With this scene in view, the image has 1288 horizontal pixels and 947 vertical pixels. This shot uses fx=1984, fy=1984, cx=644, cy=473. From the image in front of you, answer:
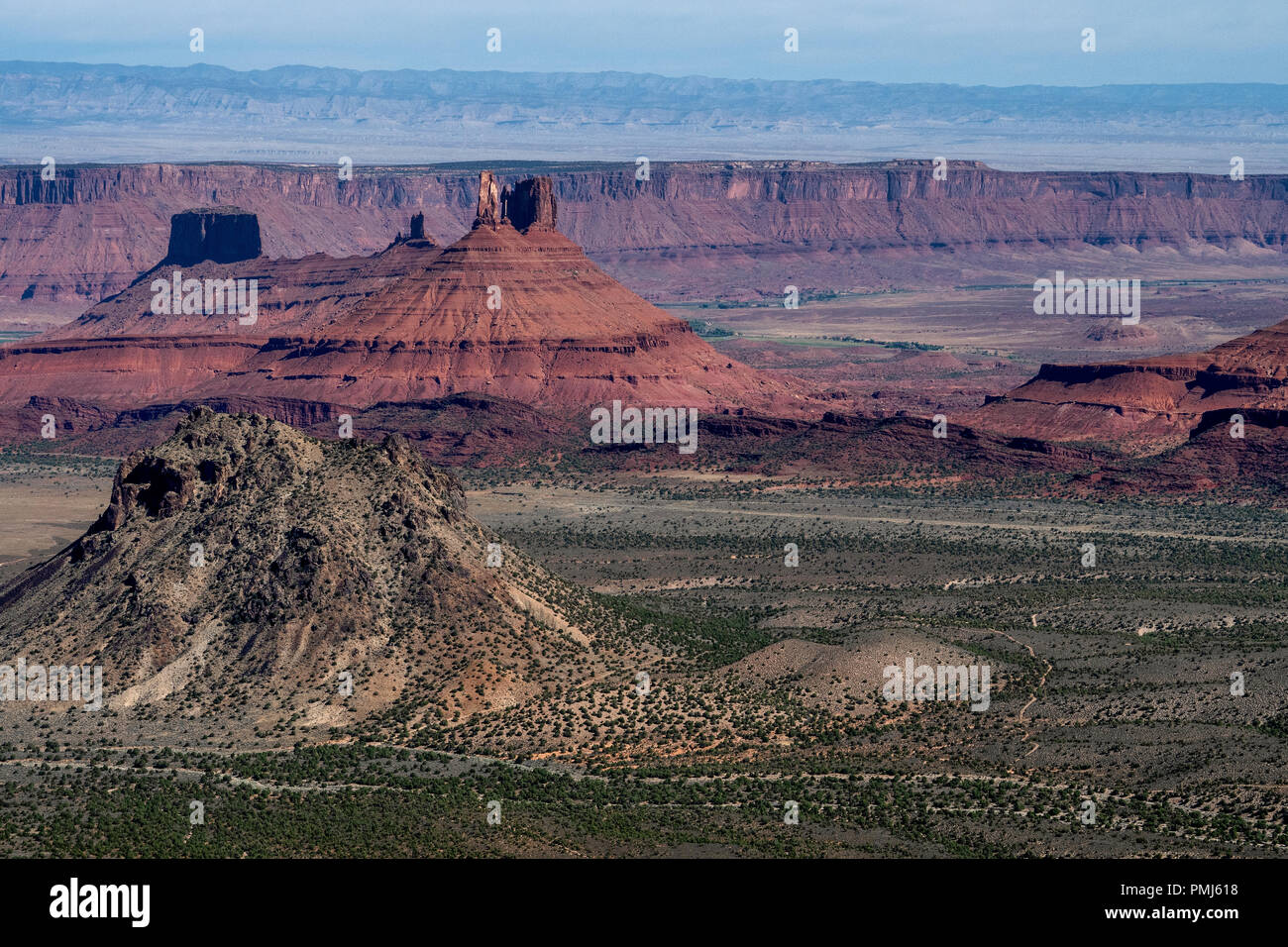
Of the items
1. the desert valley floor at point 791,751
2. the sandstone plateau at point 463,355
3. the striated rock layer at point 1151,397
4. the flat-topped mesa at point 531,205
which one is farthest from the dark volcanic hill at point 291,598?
the flat-topped mesa at point 531,205

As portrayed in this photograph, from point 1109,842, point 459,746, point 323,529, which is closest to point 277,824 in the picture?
point 459,746

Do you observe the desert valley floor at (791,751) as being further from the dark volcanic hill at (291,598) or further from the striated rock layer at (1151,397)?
the striated rock layer at (1151,397)

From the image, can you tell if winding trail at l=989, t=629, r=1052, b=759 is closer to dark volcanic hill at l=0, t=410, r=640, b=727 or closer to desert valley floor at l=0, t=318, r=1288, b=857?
desert valley floor at l=0, t=318, r=1288, b=857

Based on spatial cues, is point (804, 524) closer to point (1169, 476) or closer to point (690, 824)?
point (1169, 476)

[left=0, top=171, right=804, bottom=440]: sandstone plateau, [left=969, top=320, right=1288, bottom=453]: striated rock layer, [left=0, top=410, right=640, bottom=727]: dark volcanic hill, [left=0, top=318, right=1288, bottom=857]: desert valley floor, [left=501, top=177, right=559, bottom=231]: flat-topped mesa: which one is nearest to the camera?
[left=0, top=318, right=1288, bottom=857]: desert valley floor

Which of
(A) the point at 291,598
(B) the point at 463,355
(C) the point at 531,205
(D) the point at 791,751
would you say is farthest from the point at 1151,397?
(A) the point at 291,598

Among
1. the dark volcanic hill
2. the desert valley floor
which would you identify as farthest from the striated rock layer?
the dark volcanic hill

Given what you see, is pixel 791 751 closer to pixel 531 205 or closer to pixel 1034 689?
pixel 1034 689
